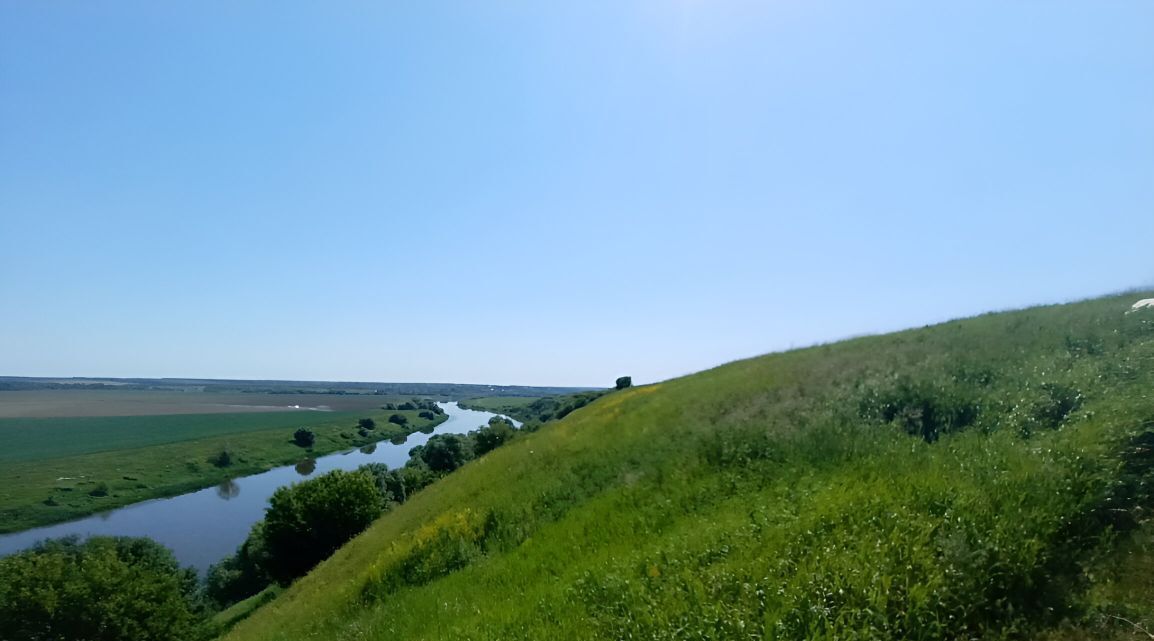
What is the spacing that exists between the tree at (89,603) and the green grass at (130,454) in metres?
52.3

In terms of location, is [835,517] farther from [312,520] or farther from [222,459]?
[222,459]

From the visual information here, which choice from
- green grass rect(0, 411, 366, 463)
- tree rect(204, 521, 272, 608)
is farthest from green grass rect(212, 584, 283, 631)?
green grass rect(0, 411, 366, 463)

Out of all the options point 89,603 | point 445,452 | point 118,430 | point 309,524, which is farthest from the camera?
point 118,430

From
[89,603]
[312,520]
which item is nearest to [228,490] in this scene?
[312,520]

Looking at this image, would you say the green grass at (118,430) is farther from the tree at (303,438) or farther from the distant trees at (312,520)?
the distant trees at (312,520)

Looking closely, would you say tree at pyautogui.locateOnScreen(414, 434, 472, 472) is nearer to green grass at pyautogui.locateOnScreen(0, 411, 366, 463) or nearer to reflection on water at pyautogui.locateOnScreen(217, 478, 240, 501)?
reflection on water at pyautogui.locateOnScreen(217, 478, 240, 501)

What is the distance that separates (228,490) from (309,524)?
5878 cm

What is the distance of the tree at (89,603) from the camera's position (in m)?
20.3

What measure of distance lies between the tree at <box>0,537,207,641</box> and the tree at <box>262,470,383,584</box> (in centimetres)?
594

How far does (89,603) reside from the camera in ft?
69.1

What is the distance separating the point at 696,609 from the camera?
21.5ft

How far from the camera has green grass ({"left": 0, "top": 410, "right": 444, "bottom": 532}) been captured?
6675 centimetres

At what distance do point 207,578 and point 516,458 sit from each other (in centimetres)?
3977

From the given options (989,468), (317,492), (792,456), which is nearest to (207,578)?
(317,492)
